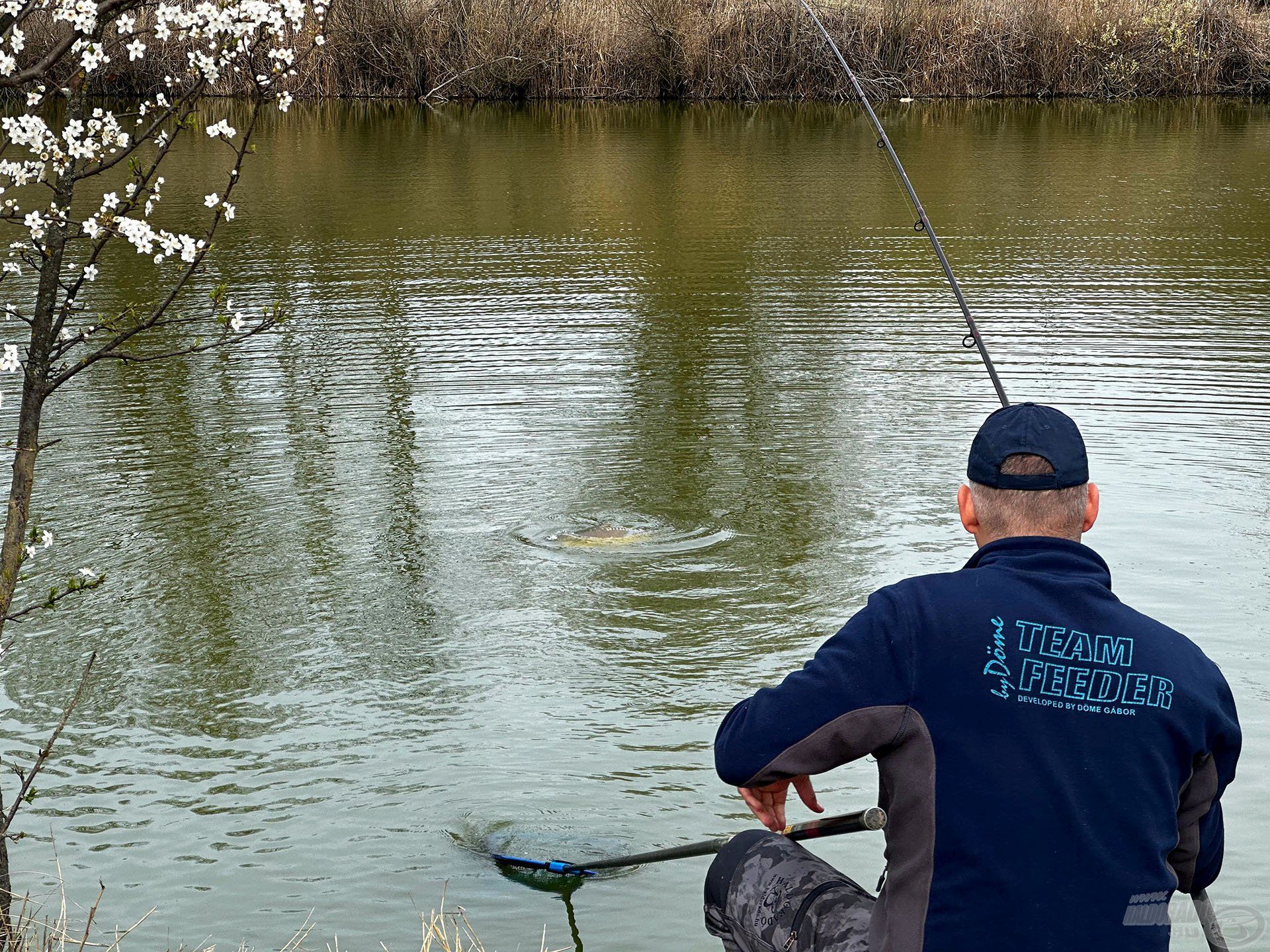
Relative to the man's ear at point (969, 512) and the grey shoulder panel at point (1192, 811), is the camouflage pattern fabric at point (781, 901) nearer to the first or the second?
the grey shoulder panel at point (1192, 811)

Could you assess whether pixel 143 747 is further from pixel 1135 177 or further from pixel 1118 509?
pixel 1135 177

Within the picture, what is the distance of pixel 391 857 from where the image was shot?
4.51 meters

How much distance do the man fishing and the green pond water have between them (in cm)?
217

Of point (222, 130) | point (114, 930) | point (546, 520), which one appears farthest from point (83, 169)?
point (546, 520)

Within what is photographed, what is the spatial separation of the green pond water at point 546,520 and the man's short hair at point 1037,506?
2296 millimetres

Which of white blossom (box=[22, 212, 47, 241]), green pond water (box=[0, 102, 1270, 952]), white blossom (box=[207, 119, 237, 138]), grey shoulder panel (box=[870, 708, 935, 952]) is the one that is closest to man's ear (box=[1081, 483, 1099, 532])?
grey shoulder panel (box=[870, 708, 935, 952])

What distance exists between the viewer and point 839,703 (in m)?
2.12

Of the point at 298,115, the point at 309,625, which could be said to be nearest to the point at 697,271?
the point at 309,625

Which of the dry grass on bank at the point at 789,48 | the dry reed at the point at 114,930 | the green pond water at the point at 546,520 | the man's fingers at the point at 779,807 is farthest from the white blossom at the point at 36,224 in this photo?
the dry grass on bank at the point at 789,48

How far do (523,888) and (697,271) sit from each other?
9470 mm

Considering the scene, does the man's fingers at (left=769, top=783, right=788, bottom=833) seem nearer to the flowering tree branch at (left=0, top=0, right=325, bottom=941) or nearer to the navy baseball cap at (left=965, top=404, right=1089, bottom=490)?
the navy baseball cap at (left=965, top=404, right=1089, bottom=490)

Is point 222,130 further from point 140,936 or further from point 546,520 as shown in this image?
point 546,520

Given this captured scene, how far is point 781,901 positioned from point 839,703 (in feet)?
1.89

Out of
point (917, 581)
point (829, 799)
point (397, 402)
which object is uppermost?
point (917, 581)
